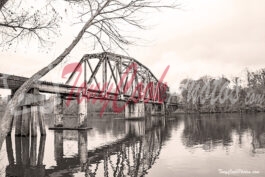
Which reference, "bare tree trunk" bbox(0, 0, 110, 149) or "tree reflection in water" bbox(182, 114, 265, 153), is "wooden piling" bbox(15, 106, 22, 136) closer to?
"tree reflection in water" bbox(182, 114, 265, 153)

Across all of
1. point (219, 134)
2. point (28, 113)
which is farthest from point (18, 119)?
point (219, 134)

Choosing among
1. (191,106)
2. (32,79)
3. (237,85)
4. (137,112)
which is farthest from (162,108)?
(32,79)

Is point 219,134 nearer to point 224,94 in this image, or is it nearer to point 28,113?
point 28,113

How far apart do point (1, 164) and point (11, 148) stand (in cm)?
587

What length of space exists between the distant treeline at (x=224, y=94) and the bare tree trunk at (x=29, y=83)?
87.5 meters

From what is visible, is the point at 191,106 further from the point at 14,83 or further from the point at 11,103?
the point at 11,103

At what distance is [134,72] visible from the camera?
5841cm

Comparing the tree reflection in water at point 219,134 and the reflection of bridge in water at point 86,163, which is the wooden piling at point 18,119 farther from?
the tree reflection in water at point 219,134

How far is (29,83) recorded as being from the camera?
9508mm

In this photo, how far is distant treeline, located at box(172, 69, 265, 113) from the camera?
9338cm

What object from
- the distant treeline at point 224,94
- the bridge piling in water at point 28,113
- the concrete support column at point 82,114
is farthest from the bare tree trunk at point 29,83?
the distant treeline at point 224,94

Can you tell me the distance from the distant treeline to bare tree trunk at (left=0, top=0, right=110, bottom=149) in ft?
287

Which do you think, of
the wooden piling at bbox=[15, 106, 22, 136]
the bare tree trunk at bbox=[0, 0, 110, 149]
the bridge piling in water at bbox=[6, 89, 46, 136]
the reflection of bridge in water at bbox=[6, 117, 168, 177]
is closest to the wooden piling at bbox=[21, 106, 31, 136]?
the bridge piling in water at bbox=[6, 89, 46, 136]

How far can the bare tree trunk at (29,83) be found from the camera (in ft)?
29.2
